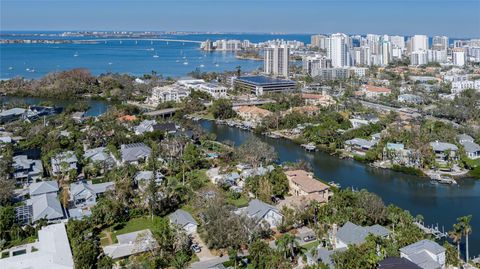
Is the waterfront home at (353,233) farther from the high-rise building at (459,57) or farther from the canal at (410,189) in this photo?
the high-rise building at (459,57)

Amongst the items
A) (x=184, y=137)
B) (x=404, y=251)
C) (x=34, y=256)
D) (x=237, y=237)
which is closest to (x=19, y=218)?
(x=34, y=256)

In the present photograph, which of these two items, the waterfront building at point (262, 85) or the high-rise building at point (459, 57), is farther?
the high-rise building at point (459, 57)

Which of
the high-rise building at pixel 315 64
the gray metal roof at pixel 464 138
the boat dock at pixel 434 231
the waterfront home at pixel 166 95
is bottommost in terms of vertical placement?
the boat dock at pixel 434 231

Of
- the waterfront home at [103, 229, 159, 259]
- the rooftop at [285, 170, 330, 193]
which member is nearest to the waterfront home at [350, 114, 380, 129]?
the rooftop at [285, 170, 330, 193]

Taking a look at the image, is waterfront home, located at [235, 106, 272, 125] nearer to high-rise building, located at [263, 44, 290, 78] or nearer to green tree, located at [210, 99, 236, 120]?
green tree, located at [210, 99, 236, 120]

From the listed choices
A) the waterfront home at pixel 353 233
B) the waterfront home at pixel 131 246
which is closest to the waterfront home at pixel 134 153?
the waterfront home at pixel 131 246
